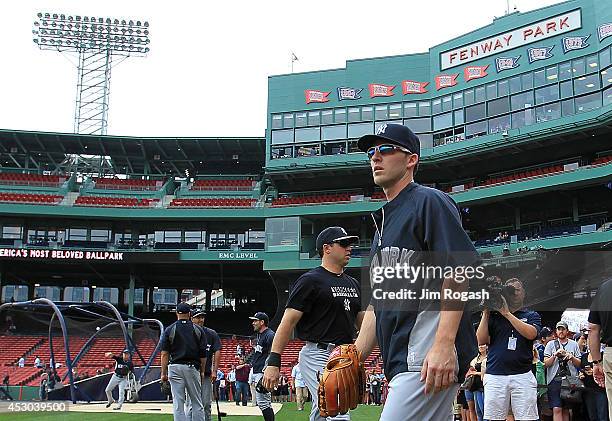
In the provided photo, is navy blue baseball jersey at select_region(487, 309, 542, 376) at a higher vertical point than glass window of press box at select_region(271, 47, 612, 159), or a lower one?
lower

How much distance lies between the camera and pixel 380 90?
4347 centimetres

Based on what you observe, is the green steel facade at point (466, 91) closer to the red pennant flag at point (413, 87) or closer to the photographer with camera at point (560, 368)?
the red pennant flag at point (413, 87)

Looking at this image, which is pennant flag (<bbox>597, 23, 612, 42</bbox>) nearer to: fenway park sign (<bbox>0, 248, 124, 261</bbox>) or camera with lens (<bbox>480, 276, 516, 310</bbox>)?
fenway park sign (<bbox>0, 248, 124, 261</bbox>)

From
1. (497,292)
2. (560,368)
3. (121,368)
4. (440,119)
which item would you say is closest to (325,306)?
(497,292)

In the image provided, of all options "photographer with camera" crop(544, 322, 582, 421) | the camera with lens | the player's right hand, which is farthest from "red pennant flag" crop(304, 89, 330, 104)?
the player's right hand

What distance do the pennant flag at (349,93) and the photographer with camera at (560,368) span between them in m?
35.4

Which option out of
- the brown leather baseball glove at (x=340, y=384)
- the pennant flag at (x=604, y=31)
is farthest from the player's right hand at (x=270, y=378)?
the pennant flag at (x=604, y=31)

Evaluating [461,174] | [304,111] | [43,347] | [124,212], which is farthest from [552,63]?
[43,347]

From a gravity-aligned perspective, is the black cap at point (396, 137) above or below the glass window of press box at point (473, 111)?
below

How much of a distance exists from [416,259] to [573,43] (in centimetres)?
3698

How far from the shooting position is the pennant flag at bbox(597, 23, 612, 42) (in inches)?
1362

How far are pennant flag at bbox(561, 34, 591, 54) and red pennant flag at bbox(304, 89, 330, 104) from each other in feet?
49.6

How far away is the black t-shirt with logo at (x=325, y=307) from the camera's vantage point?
640 cm

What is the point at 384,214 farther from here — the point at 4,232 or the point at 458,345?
the point at 4,232
